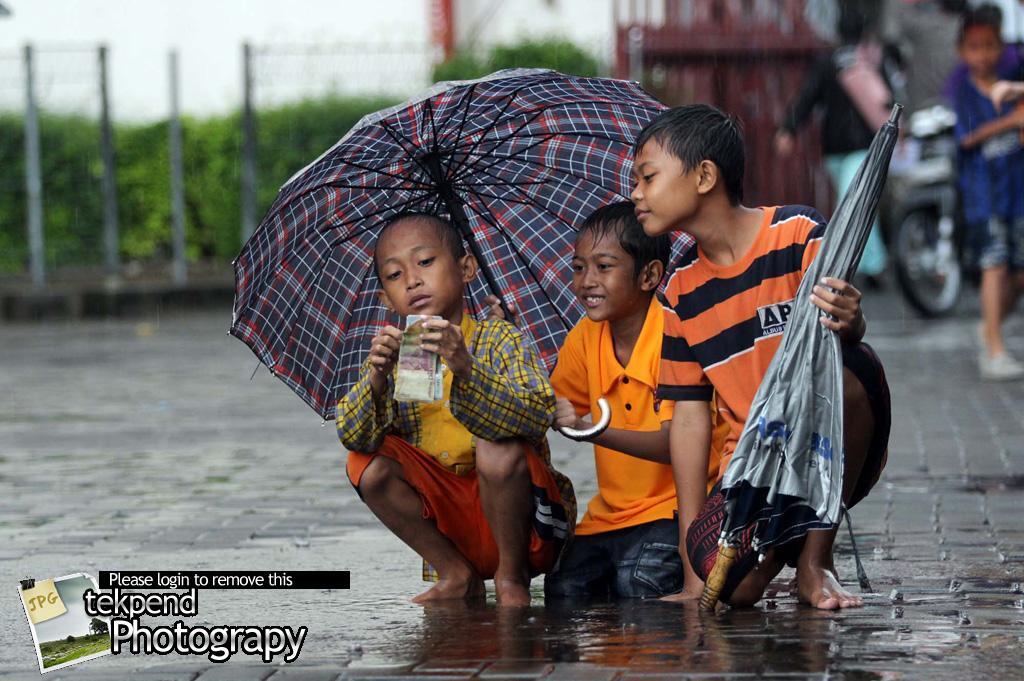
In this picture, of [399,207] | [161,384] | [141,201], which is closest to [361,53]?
[141,201]

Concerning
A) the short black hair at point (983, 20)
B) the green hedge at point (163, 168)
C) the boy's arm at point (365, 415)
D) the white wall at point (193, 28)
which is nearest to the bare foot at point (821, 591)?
the boy's arm at point (365, 415)

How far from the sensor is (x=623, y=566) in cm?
481

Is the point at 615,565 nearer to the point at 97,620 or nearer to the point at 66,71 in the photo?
the point at 97,620

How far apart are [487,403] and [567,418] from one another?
0.90 feet

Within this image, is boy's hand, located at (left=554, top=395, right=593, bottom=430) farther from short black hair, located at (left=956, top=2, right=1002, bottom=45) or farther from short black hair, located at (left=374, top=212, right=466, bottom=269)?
short black hair, located at (left=956, top=2, right=1002, bottom=45)

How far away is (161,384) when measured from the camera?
36.4 feet

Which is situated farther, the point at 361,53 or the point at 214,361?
the point at 361,53

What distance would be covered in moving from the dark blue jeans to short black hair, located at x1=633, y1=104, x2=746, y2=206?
2.96ft

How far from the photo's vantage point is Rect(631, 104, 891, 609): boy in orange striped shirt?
446cm

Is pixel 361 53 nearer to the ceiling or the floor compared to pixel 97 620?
nearer to the ceiling

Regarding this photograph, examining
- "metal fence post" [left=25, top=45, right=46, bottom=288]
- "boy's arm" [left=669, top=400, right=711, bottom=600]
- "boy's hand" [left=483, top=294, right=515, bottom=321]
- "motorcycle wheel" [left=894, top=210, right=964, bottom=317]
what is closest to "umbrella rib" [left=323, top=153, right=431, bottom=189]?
"boy's hand" [left=483, top=294, right=515, bottom=321]

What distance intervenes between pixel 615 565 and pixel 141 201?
1343 cm

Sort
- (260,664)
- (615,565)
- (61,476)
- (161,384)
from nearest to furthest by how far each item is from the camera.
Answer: (260,664), (615,565), (61,476), (161,384)

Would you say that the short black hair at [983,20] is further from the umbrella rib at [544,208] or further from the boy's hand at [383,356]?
the boy's hand at [383,356]
